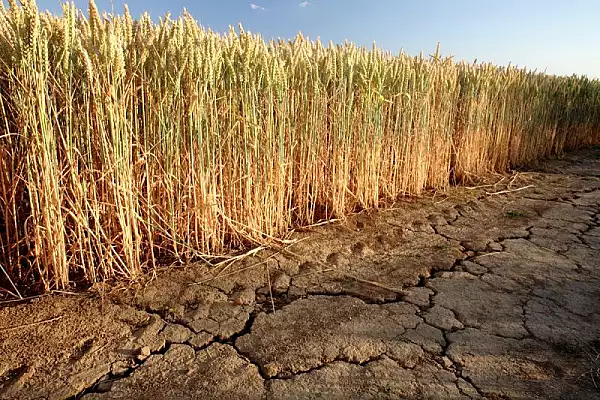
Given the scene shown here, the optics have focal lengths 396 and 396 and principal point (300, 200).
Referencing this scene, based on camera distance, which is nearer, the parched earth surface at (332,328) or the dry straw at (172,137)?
the parched earth surface at (332,328)

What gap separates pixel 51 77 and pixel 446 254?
2.50 meters

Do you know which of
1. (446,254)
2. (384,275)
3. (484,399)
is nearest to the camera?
(484,399)

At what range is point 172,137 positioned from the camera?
217 cm

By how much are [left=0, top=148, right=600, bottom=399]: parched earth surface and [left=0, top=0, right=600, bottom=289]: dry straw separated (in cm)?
25

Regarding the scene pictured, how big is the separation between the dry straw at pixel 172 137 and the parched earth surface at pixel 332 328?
25 cm

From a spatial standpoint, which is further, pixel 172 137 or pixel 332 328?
pixel 172 137

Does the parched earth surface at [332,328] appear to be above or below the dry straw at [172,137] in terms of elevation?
below

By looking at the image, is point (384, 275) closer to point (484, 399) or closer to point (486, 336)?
point (486, 336)

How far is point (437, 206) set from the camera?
380cm

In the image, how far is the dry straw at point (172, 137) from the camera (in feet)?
5.98

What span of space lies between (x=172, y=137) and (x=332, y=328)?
1310 mm

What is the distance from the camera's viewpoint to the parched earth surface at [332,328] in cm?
145

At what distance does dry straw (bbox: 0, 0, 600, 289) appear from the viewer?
1.82 m

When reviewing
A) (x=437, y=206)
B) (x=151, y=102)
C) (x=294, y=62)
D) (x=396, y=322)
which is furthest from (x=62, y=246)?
(x=437, y=206)
